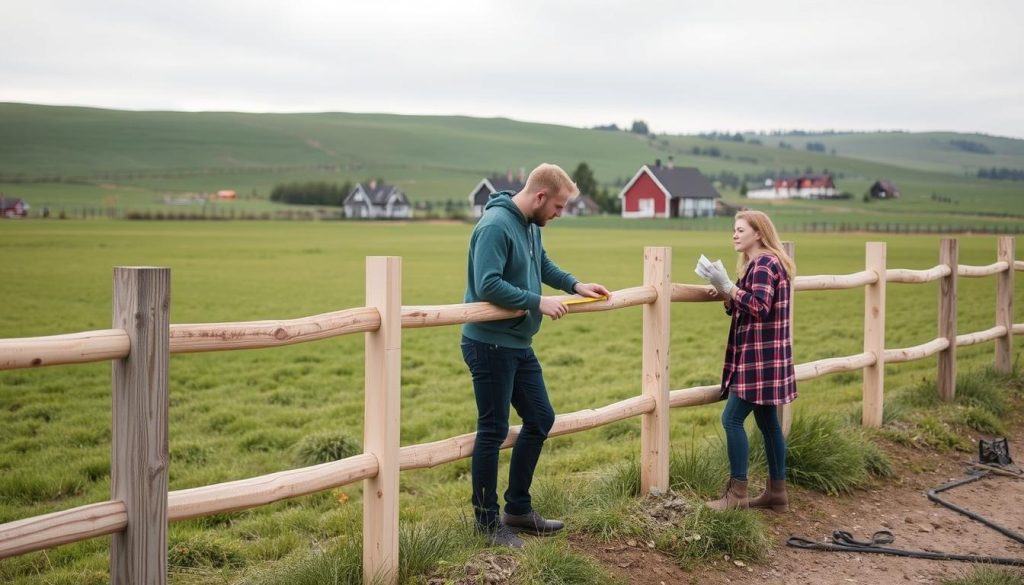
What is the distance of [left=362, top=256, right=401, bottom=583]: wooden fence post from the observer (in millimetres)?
4230

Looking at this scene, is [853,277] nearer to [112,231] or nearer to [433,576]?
[433,576]

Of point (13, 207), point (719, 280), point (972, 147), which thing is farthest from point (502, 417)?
point (972, 147)

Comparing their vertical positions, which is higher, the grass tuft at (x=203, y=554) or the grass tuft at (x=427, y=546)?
the grass tuft at (x=427, y=546)

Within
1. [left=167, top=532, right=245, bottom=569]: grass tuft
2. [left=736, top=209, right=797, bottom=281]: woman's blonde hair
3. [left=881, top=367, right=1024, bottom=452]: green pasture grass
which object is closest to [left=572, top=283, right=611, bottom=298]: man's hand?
[left=736, top=209, right=797, bottom=281]: woman's blonde hair

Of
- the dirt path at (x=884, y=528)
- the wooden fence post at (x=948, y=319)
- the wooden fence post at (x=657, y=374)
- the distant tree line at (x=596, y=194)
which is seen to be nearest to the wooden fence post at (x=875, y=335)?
the dirt path at (x=884, y=528)

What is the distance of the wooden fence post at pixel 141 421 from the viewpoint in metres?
3.24

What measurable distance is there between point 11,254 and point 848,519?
1685 inches

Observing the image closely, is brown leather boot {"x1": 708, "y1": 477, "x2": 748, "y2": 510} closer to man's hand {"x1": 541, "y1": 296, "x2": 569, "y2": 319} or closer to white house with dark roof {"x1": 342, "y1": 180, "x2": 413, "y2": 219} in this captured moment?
man's hand {"x1": 541, "y1": 296, "x2": 569, "y2": 319}

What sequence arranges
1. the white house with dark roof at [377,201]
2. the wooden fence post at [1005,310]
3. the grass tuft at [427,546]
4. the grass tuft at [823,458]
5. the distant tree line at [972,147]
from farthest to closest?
the distant tree line at [972,147]
the white house with dark roof at [377,201]
the wooden fence post at [1005,310]
the grass tuft at [823,458]
the grass tuft at [427,546]

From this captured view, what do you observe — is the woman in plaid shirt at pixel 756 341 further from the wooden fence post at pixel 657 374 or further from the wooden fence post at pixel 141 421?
the wooden fence post at pixel 141 421

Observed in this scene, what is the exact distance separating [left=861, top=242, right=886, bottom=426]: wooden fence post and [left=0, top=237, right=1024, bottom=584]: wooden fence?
1223 mm

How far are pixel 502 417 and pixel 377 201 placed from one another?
112m

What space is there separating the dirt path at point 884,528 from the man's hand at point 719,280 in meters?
1.53

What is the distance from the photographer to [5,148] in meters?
136
